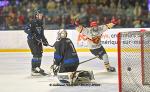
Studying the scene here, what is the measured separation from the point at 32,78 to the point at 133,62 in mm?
2181

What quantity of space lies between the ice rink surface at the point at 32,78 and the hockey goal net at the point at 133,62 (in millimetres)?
406

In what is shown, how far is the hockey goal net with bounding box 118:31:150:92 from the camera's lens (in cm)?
635

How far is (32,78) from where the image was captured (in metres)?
8.05

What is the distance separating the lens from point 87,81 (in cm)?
730

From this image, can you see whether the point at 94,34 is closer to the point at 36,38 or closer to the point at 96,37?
the point at 96,37

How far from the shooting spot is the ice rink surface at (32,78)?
6918 mm

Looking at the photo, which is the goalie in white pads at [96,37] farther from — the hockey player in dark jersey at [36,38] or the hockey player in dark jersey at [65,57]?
the hockey player in dark jersey at [65,57]

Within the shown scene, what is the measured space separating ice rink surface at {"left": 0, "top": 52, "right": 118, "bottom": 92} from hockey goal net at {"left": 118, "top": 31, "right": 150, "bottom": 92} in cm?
41

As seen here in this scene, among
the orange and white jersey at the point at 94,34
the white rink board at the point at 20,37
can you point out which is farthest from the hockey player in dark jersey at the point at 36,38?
the white rink board at the point at 20,37

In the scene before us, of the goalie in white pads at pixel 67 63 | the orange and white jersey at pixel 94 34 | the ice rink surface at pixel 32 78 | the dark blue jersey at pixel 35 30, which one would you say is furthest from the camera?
the orange and white jersey at pixel 94 34

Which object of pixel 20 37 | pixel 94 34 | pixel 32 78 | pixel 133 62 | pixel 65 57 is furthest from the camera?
pixel 20 37

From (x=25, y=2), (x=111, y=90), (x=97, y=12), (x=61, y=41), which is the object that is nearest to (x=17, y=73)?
(x=61, y=41)

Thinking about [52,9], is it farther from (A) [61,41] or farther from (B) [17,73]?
(A) [61,41]

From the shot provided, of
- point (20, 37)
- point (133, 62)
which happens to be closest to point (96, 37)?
point (133, 62)
